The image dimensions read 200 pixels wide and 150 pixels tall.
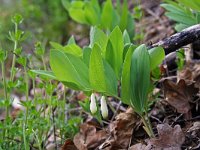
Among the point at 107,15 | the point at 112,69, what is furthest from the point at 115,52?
the point at 107,15

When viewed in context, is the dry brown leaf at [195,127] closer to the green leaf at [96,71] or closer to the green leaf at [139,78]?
the green leaf at [139,78]

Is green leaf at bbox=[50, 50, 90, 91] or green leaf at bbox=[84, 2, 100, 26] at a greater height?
green leaf at bbox=[84, 2, 100, 26]

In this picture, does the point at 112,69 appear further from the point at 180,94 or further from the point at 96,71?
the point at 180,94

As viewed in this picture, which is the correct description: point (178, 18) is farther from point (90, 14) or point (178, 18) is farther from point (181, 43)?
point (90, 14)

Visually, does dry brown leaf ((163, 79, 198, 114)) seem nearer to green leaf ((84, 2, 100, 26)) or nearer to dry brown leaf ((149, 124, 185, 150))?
dry brown leaf ((149, 124, 185, 150))

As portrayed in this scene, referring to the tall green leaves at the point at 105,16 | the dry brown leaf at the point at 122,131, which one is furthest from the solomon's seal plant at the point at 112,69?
the tall green leaves at the point at 105,16

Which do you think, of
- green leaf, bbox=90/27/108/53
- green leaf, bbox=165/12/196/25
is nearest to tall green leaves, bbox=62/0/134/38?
green leaf, bbox=165/12/196/25
